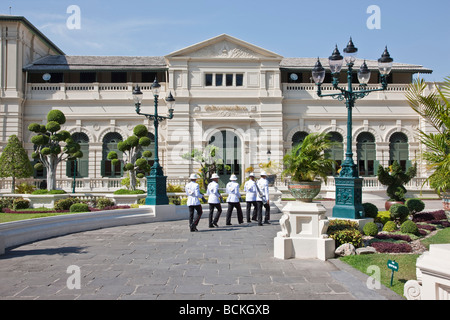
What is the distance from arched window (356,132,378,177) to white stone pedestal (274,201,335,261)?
27.0 meters

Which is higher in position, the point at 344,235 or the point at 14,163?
A: the point at 14,163

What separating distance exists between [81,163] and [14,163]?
905 cm

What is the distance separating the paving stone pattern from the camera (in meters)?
5.93

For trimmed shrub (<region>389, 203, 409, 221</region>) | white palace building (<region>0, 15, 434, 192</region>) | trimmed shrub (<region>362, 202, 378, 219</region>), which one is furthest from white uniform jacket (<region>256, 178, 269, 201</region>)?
white palace building (<region>0, 15, 434, 192</region>)

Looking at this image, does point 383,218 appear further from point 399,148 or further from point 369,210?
point 399,148

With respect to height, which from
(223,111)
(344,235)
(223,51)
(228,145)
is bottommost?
(344,235)

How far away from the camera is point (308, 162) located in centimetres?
938

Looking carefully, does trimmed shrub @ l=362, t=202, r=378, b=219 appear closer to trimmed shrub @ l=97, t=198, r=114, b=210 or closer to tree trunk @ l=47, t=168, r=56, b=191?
trimmed shrub @ l=97, t=198, r=114, b=210

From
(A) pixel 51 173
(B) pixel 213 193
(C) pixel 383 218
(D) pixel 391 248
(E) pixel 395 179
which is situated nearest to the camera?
(D) pixel 391 248

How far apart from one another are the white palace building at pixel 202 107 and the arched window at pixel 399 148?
9 centimetres

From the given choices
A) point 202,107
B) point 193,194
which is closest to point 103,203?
point 193,194
